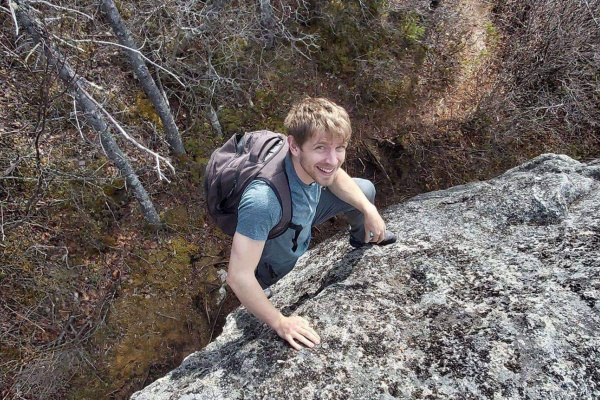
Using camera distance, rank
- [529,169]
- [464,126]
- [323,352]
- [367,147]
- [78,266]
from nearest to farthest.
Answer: [323,352], [529,169], [78,266], [367,147], [464,126]

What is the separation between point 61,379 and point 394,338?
13.7 ft

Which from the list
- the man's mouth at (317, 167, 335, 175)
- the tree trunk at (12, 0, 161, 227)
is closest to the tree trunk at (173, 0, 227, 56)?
the tree trunk at (12, 0, 161, 227)

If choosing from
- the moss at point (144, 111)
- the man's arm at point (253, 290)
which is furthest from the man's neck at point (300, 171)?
the moss at point (144, 111)

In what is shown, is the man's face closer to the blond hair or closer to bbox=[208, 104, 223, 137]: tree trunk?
the blond hair

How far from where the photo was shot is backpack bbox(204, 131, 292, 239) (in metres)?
2.59

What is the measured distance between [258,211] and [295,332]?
0.87 meters

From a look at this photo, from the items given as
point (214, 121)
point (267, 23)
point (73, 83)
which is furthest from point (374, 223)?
point (267, 23)

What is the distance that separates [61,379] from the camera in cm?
445

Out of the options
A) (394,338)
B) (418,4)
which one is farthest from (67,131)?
(418,4)

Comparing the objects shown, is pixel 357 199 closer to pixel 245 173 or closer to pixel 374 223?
pixel 374 223

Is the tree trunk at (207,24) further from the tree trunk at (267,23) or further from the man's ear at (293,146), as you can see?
the man's ear at (293,146)

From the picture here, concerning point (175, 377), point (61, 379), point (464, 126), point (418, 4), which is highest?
point (418, 4)

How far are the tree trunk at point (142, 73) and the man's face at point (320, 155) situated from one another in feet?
8.70

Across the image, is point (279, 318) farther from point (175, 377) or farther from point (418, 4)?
point (418, 4)
